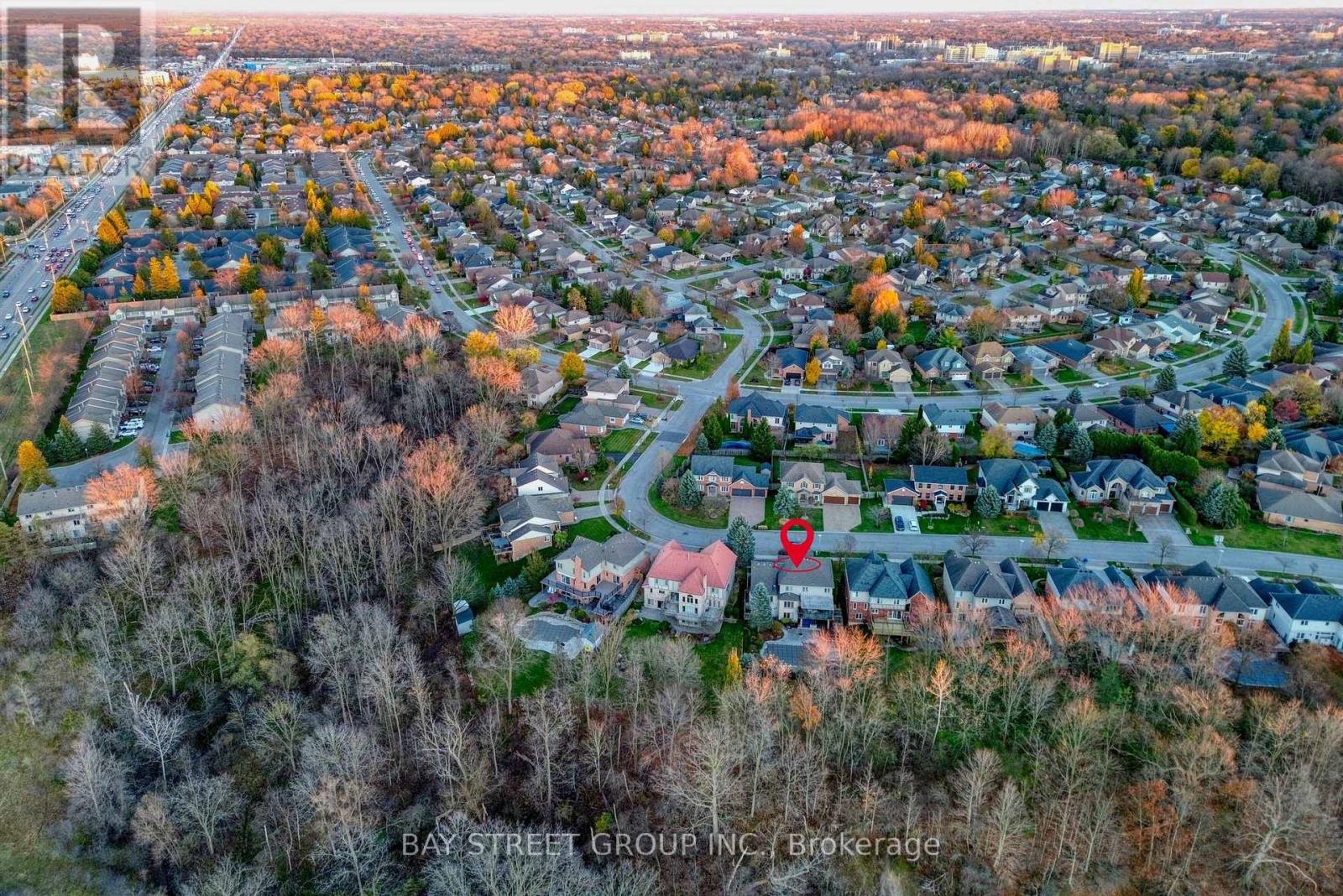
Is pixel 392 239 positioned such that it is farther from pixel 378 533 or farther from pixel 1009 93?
pixel 1009 93

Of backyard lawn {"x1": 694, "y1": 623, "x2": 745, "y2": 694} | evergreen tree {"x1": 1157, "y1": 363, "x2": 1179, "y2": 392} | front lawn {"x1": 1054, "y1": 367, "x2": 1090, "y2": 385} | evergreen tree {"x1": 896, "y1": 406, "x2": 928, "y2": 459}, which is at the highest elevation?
evergreen tree {"x1": 1157, "y1": 363, "x2": 1179, "y2": 392}

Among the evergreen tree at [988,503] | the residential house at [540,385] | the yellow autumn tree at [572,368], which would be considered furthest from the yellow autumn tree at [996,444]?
the residential house at [540,385]

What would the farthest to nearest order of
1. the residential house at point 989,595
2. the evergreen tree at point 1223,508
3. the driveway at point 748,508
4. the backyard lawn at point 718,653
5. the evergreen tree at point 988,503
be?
the driveway at point 748,508, the evergreen tree at point 988,503, the evergreen tree at point 1223,508, the residential house at point 989,595, the backyard lawn at point 718,653

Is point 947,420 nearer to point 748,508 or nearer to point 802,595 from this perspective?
point 748,508

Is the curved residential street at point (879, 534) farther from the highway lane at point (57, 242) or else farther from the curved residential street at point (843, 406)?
the highway lane at point (57, 242)

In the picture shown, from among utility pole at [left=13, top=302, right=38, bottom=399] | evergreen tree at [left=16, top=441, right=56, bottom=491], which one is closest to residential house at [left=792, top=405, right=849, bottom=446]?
evergreen tree at [left=16, top=441, right=56, bottom=491]

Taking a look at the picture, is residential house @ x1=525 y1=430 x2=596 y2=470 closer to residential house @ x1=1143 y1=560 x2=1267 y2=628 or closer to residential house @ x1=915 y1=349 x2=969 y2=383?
residential house @ x1=915 y1=349 x2=969 y2=383
